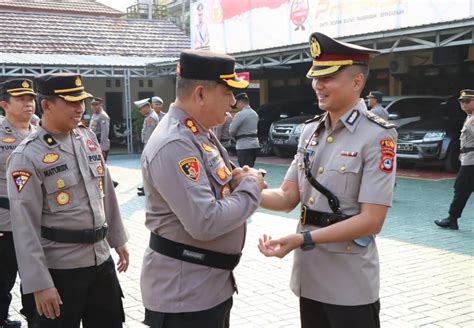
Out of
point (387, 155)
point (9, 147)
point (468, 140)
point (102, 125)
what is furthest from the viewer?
→ point (102, 125)

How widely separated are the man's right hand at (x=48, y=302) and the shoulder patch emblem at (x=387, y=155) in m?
1.73

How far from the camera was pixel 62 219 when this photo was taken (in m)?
2.93

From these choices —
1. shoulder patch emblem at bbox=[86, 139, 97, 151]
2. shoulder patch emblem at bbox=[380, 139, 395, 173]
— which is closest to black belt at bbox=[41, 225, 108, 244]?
shoulder patch emblem at bbox=[86, 139, 97, 151]

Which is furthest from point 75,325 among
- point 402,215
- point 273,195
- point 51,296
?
point 402,215

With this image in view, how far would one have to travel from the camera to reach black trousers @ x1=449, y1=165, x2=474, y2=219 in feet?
23.4

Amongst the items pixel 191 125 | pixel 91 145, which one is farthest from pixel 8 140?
pixel 191 125

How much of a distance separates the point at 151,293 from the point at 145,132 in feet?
28.6

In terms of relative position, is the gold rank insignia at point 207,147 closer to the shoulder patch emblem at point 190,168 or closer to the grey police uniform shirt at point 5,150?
the shoulder patch emblem at point 190,168

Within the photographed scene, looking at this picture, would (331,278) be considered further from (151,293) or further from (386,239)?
(386,239)

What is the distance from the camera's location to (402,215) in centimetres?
813

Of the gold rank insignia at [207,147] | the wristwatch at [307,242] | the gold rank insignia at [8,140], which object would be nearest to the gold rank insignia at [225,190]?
the gold rank insignia at [207,147]

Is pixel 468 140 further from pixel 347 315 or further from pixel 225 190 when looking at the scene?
pixel 225 190

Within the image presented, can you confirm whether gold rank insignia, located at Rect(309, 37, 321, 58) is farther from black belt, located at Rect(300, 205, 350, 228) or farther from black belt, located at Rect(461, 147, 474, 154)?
black belt, located at Rect(461, 147, 474, 154)

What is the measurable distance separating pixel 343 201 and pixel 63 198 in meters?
1.52
